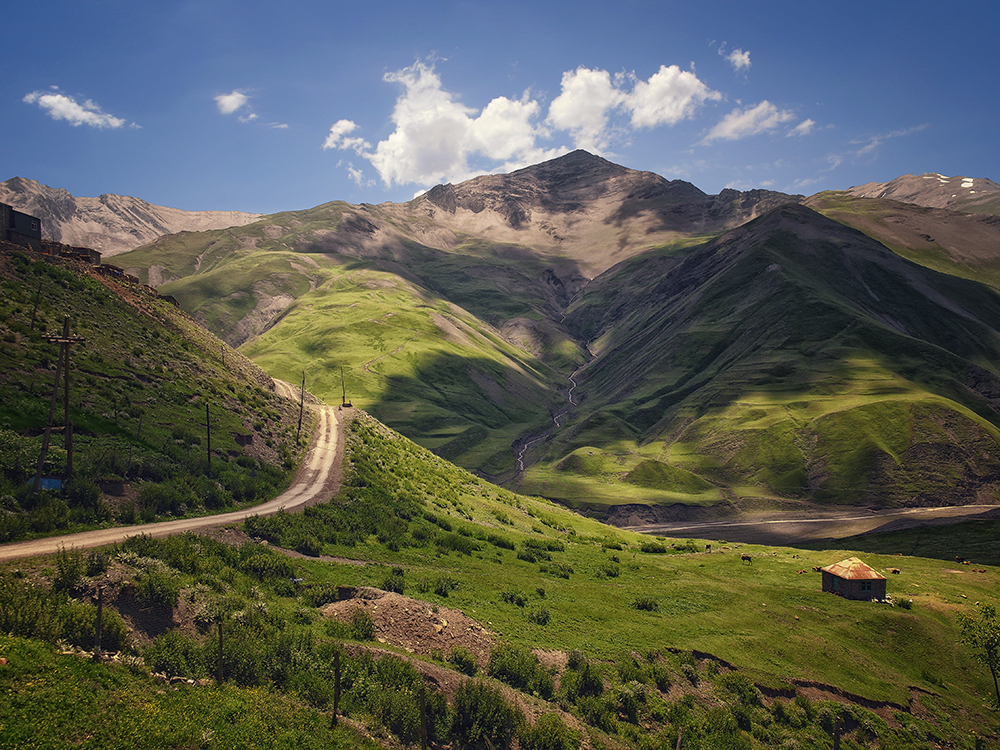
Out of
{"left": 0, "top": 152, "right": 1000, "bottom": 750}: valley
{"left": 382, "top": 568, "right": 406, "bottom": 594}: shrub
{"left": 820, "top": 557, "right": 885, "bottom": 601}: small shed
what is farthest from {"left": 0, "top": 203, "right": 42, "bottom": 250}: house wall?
{"left": 820, "top": 557, "right": 885, "bottom": 601}: small shed

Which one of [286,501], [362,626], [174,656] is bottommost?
[362,626]

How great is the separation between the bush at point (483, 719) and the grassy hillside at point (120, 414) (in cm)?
2363

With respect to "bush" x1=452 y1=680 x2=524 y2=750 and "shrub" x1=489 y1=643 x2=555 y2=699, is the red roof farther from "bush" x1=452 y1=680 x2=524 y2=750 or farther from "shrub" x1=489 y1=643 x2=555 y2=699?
"bush" x1=452 y1=680 x2=524 y2=750

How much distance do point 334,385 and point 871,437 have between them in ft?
531

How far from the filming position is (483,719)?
23438 millimetres

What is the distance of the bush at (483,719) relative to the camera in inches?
906

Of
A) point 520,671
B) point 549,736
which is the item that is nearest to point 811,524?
point 520,671

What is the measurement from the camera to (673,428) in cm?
17400

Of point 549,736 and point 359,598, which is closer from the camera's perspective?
point 549,736

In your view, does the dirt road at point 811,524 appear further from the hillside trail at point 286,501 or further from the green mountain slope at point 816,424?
the hillside trail at point 286,501

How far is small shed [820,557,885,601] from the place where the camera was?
49.8 m

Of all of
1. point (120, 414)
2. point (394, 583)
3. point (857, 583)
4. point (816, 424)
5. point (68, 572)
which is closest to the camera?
point (68, 572)

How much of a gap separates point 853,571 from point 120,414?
213 feet

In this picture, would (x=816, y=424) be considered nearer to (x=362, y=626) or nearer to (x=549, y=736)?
(x=549, y=736)
